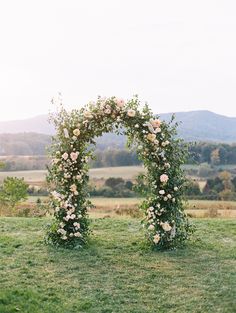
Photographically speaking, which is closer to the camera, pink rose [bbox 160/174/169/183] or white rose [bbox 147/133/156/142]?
pink rose [bbox 160/174/169/183]

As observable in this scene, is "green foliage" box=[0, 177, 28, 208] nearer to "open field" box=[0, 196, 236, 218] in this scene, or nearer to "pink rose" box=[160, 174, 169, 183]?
"open field" box=[0, 196, 236, 218]

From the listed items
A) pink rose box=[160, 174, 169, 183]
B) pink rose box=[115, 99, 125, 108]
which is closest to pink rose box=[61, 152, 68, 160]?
pink rose box=[115, 99, 125, 108]

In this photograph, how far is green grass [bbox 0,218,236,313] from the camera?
21.5 feet

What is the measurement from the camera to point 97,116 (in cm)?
980

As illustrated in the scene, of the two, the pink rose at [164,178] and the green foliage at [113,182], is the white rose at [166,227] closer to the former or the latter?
the pink rose at [164,178]

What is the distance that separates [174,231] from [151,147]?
148cm

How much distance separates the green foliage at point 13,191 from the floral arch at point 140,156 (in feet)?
20.1

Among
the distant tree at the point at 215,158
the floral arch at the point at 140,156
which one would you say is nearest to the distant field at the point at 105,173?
the distant tree at the point at 215,158

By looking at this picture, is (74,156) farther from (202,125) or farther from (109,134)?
(202,125)

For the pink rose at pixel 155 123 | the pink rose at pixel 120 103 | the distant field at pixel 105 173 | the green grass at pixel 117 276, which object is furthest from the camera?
the distant field at pixel 105 173

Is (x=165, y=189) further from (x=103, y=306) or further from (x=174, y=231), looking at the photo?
(x=103, y=306)

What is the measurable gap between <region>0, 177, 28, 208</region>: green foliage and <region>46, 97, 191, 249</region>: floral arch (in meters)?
6.14

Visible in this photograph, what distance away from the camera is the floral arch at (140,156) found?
376 inches

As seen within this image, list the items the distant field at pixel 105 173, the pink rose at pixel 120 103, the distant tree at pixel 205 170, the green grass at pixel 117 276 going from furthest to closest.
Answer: the distant tree at pixel 205 170, the distant field at pixel 105 173, the pink rose at pixel 120 103, the green grass at pixel 117 276
